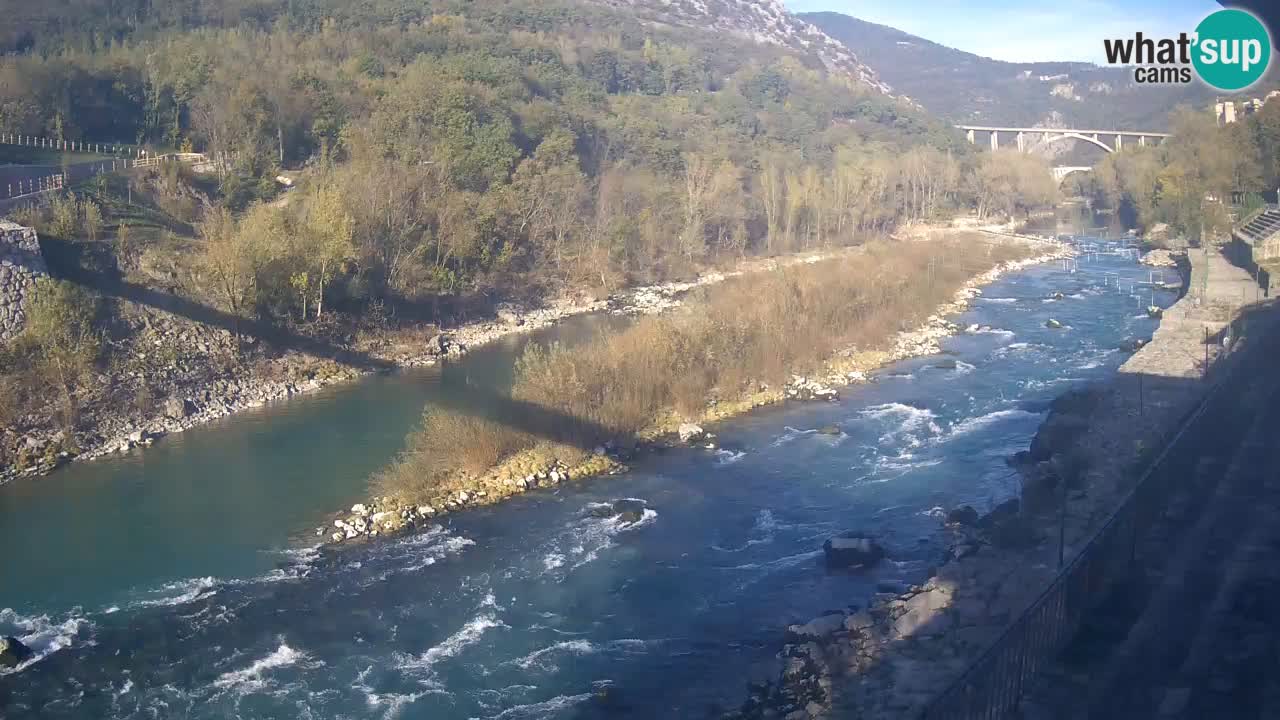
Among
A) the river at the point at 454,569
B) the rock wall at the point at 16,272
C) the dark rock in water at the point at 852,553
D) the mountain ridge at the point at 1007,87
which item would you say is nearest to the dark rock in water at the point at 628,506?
the river at the point at 454,569

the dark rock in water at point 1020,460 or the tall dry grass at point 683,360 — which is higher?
the tall dry grass at point 683,360

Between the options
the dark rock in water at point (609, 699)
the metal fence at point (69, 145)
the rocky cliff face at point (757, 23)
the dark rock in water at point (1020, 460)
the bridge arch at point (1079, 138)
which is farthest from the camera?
the rocky cliff face at point (757, 23)

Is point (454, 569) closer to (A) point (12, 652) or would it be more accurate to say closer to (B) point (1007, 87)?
(A) point (12, 652)

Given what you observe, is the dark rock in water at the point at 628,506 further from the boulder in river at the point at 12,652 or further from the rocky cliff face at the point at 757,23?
the rocky cliff face at the point at 757,23

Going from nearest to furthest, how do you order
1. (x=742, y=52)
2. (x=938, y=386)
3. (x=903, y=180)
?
(x=938, y=386), (x=903, y=180), (x=742, y=52)

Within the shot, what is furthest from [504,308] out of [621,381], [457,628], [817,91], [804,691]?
[817,91]

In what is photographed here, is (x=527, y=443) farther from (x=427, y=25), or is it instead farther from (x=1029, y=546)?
(x=427, y=25)

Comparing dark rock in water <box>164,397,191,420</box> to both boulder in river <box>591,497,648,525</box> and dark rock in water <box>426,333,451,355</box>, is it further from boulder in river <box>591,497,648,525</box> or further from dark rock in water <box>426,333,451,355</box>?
boulder in river <box>591,497,648,525</box>
